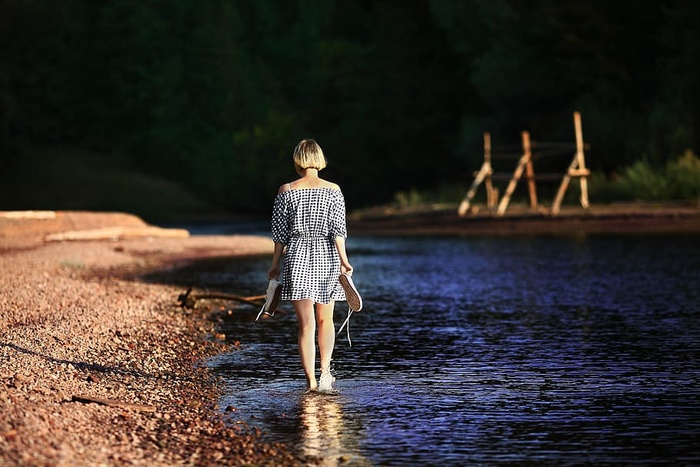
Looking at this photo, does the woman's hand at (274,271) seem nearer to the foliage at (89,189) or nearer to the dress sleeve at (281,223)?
the dress sleeve at (281,223)

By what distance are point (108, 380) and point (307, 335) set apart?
1714mm

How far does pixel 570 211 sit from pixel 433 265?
17199 millimetres

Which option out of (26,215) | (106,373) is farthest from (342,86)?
(106,373)

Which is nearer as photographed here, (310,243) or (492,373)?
(310,243)

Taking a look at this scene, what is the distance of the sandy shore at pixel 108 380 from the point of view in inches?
339

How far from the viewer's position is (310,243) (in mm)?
11312

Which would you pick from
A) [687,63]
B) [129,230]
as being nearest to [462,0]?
[687,63]

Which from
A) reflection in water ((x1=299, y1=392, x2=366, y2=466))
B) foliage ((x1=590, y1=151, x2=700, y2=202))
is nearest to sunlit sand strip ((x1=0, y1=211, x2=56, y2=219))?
foliage ((x1=590, y1=151, x2=700, y2=202))

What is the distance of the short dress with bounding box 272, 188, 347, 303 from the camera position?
11.2m

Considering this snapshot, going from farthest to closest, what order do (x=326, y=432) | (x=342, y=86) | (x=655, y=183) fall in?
1. (x=342, y=86)
2. (x=655, y=183)
3. (x=326, y=432)

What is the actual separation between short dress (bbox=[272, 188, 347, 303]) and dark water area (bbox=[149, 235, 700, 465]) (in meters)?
0.87

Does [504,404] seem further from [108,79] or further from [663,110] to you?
[108,79]

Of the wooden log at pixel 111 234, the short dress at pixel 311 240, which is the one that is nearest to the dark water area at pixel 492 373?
the short dress at pixel 311 240

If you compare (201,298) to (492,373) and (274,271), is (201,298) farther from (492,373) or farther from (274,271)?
(274,271)
